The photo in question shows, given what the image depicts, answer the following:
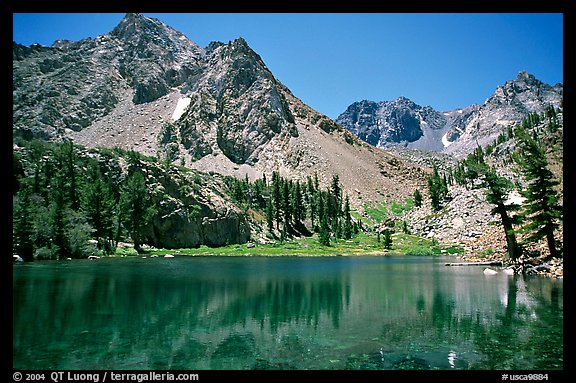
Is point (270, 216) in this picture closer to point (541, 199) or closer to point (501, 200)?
point (501, 200)

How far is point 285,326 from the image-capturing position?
66.7 ft

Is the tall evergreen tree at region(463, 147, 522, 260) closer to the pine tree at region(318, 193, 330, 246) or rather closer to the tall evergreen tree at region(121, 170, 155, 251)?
the pine tree at region(318, 193, 330, 246)

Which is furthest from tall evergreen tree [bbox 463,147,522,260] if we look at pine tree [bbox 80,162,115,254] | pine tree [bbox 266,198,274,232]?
pine tree [bbox 266,198,274,232]

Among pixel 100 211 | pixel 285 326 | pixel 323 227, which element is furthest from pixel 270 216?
pixel 285 326

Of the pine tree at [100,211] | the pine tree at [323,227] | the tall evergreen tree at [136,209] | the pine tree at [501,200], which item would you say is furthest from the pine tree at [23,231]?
the pine tree at [323,227]

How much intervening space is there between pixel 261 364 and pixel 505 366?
8.66 m

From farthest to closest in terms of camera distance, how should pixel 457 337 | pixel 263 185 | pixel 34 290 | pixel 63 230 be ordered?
pixel 263 185, pixel 63 230, pixel 34 290, pixel 457 337

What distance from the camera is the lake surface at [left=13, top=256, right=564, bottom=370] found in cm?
1455

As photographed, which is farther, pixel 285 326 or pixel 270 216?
pixel 270 216

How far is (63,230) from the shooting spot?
214 ft

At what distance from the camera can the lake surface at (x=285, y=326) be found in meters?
14.6

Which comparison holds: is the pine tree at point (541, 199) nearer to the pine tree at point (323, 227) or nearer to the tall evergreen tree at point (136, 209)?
the pine tree at point (323, 227)

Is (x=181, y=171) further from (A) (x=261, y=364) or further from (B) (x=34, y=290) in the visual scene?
(A) (x=261, y=364)
